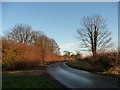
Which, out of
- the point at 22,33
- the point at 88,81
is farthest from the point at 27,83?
the point at 22,33

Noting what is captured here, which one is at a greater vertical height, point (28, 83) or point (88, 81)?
point (28, 83)

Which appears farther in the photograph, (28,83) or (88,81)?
(88,81)

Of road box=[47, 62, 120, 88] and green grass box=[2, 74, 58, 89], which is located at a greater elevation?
green grass box=[2, 74, 58, 89]

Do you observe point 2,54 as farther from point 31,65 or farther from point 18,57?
point 31,65

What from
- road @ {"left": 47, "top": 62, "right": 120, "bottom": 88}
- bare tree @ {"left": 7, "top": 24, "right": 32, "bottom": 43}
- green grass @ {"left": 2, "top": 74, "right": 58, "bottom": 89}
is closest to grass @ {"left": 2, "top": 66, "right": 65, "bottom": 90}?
green grass @ {"left": 2, "top": 74, "right": 58, "bottom": 89}

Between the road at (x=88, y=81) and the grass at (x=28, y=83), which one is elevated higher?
the grass at (x=28, y=83)

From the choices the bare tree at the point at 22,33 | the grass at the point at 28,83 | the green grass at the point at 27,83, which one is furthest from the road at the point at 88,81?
the bare tree at the point at 22,33

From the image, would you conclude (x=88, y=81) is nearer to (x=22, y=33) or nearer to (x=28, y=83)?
(x=28, y=83)

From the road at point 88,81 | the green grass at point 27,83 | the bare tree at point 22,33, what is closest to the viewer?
the green grass at point 27,83

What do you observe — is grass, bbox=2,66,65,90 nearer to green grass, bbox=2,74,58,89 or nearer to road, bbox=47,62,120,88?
green grass, bbox=2,74,58,89

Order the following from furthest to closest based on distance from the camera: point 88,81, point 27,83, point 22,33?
point 22,33
point 88,81
point 27,83

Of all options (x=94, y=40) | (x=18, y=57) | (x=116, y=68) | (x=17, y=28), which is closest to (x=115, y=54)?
(x=116, y=68)

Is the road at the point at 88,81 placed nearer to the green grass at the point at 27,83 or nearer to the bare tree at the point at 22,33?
the green grass at the point at 27,83

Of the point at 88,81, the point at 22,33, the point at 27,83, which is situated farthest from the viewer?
the point at 22,33
